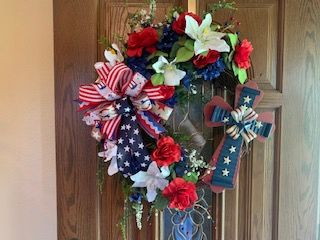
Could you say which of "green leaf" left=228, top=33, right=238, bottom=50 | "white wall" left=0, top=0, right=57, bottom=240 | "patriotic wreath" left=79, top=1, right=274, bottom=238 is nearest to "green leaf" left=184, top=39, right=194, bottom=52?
"patriotic wreath" left=79, top=1, right=274, bottom=238

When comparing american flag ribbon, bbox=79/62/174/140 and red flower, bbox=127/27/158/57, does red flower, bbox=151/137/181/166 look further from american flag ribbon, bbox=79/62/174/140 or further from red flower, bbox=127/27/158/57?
red flower, bbox=127/27/158/57

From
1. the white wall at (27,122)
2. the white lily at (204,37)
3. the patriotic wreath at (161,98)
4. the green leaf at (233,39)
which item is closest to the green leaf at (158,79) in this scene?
the patriotic wreath at (161,98)

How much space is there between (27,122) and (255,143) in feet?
2.38

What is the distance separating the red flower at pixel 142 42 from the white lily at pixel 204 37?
0.09 metres

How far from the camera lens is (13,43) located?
4.05 feet

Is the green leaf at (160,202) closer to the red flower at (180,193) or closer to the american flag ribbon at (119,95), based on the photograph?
the red flower at (180,193)

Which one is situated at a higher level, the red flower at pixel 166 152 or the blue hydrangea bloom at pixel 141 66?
the blue hydrangea bloom at pixel 141 66

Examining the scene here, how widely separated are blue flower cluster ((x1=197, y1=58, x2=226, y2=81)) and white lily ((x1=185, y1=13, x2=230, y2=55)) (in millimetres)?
50

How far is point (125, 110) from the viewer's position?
102 centimetres

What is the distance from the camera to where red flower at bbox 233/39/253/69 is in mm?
1021

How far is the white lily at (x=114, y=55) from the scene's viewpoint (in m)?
1.03

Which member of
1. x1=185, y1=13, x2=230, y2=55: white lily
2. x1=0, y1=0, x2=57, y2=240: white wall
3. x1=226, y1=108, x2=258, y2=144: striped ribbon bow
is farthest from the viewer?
x1=0, y1=0, x2=57, y2=240: white wall

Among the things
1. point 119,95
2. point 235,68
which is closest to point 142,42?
point 119,95

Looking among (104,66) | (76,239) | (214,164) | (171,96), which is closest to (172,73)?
(171,96)
